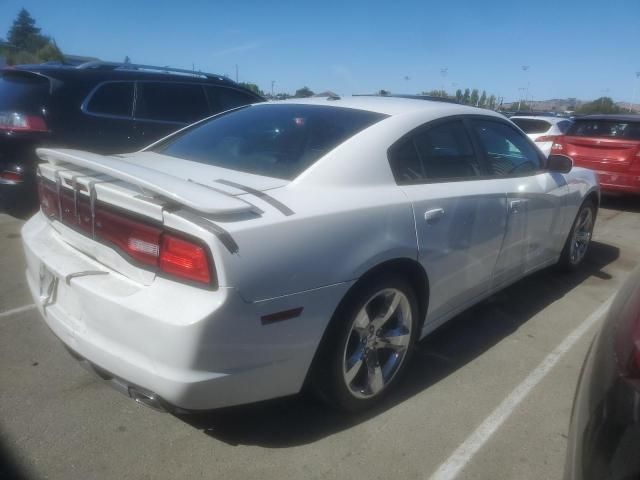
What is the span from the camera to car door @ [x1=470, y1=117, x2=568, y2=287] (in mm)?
3379

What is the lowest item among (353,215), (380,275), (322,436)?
(322,436)

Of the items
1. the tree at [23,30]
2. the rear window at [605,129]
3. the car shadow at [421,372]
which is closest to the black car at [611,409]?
the car shadow at [421,372]

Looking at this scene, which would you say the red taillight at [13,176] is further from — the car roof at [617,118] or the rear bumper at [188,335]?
the car roof at [617,118]

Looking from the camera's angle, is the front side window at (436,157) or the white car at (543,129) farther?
the white car at (543,129)

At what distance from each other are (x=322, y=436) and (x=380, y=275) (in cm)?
79

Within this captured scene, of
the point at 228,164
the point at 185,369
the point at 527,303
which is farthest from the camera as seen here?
the point at 527,303

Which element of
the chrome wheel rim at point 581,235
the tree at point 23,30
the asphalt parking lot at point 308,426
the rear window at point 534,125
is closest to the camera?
the asphalt parking lot at point 308,426

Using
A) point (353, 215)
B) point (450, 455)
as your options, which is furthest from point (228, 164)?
point (450, 455)

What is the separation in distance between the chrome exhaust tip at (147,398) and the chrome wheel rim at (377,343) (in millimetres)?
806

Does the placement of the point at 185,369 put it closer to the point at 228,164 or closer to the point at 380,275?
the point at 380,275

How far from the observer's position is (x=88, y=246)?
2260mm

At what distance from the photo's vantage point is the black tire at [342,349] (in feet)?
7.40

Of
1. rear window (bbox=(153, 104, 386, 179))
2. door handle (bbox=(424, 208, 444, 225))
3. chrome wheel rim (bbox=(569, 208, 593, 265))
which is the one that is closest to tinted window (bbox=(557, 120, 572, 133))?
chrome wheel rim (bbox=(569, 208, 593, 265))

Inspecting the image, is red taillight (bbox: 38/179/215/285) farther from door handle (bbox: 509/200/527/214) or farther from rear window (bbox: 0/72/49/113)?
rear window (bbox: 0/72/49/113)
